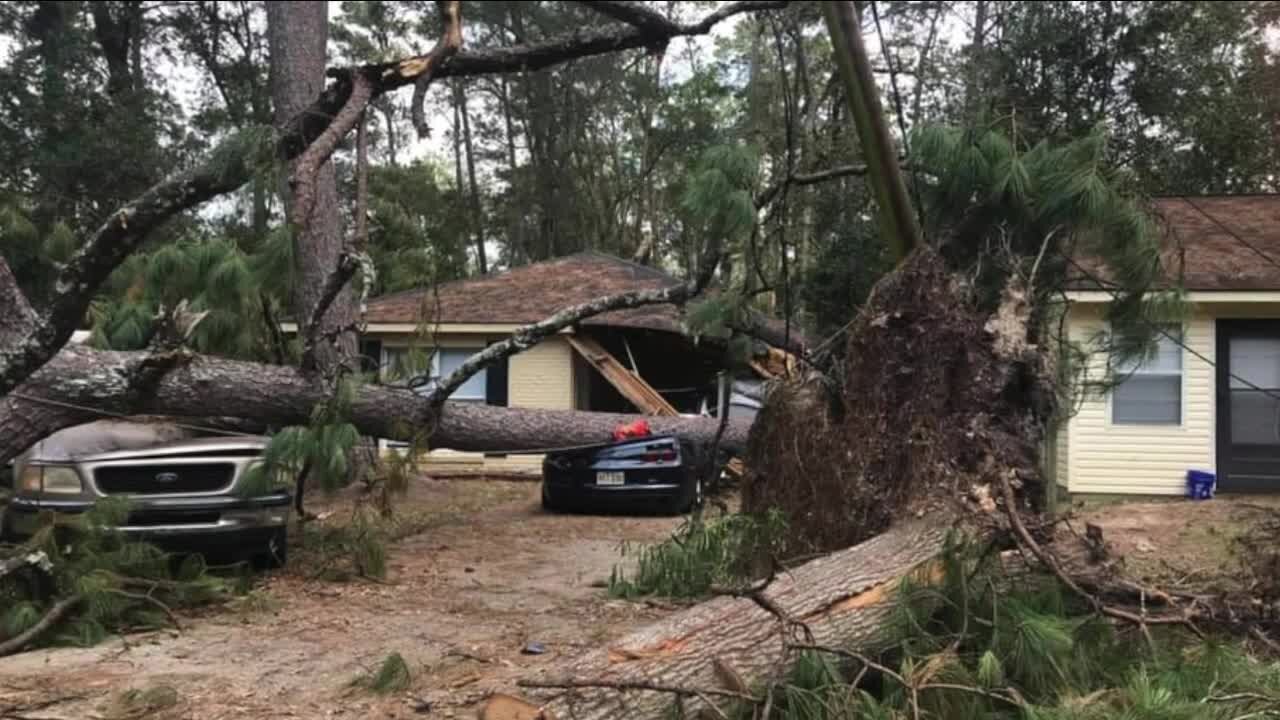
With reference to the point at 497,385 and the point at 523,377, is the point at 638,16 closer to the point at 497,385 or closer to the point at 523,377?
the point at 523,377

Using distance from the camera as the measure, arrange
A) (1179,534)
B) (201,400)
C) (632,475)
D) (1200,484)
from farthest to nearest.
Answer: (1200,484), (632,475), (1179,534), (201,400)

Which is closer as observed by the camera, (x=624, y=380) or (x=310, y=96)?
(x=310, y=96)

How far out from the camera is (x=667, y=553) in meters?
6.86

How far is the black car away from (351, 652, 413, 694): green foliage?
6035 mm

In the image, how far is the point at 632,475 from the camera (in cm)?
1094

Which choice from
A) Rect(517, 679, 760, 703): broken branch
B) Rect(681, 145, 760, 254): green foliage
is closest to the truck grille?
Rect(681, 145, 760, 254): green foliage

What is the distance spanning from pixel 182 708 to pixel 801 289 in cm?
1277

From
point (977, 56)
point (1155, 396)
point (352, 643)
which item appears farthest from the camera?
point (977, 56)

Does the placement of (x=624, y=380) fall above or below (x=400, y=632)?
above

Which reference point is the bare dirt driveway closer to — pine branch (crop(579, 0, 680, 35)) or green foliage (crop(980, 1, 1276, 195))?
pine branch (crop(579, 0, 680, 35))

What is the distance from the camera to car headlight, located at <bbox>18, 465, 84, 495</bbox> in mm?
6727

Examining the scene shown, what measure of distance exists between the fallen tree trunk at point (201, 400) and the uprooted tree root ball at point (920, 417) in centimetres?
373

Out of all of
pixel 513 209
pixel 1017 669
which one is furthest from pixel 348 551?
pixel 513 209

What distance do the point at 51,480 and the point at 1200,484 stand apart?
11552 mm
